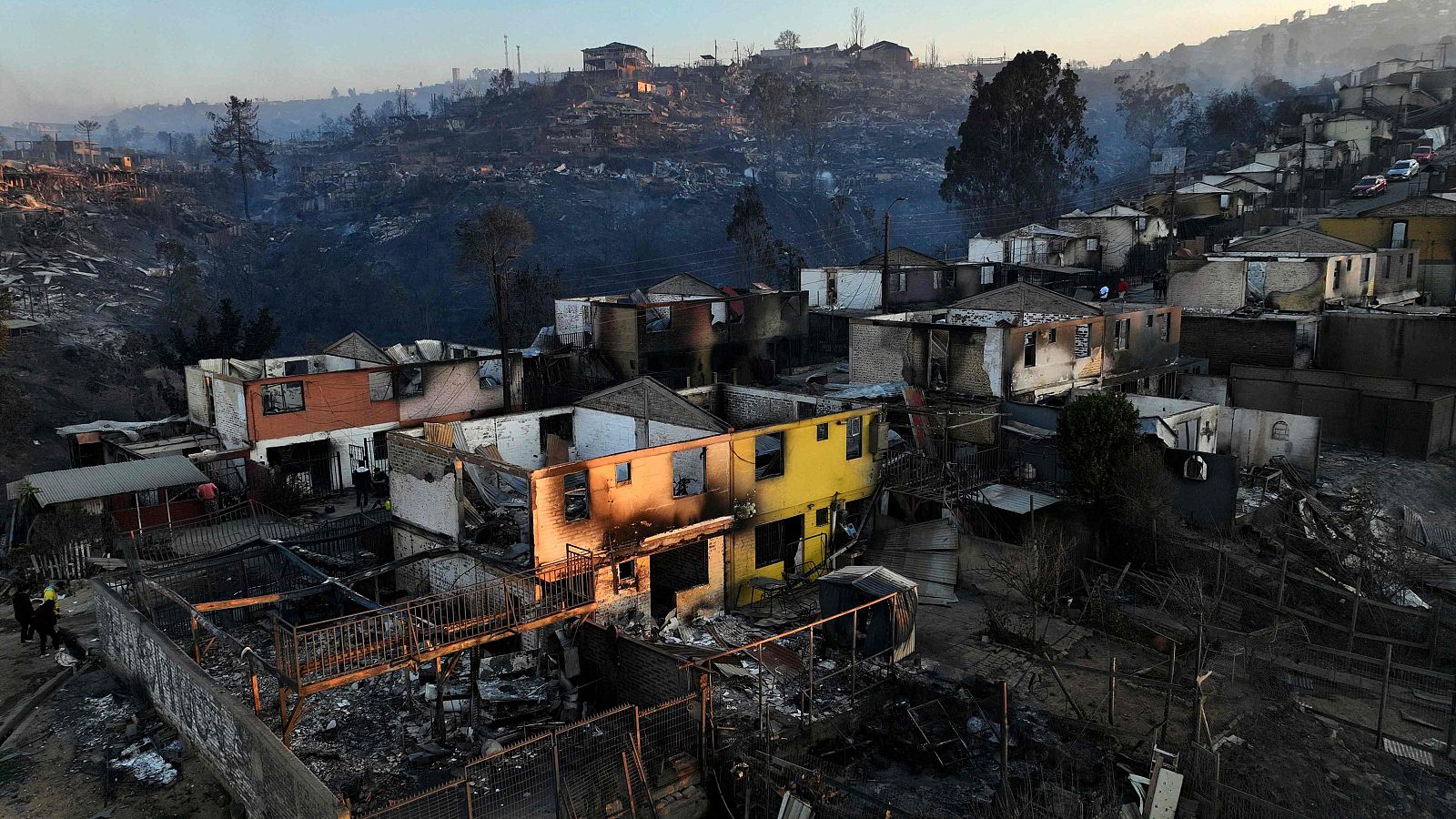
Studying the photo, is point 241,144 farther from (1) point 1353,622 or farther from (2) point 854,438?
(1) point 1353,622

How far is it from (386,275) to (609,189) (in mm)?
23236

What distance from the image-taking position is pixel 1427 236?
1672 inches

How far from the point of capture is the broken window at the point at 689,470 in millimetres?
19969

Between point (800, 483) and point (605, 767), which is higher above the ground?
point (800, 483)

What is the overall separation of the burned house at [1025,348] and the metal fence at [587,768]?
1698 centimetres

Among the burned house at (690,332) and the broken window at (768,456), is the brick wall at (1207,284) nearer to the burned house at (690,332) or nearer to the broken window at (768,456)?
the burned house at (690,332)

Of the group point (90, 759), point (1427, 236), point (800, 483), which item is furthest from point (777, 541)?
point (1427, 236)

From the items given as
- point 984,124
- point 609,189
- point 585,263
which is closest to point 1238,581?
point 984,124

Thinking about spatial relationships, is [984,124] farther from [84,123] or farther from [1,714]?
[84,123]

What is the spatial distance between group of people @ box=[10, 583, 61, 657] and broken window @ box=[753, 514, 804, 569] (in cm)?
1272

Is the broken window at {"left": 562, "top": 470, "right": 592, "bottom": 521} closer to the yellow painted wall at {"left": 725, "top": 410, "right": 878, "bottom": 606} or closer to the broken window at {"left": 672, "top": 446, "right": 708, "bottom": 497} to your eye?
the broken window at {"left": 672, "top": 446, "right": 708, "bottom": 497}

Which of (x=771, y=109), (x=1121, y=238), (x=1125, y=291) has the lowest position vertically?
(x=1125, y=291)

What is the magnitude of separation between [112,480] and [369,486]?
575 cm

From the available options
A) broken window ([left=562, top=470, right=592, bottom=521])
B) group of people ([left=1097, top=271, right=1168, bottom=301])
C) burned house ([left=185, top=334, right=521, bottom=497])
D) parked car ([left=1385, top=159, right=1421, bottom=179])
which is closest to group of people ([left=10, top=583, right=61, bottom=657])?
burned house ([left=185, top=334, right=521, bottom=497])
